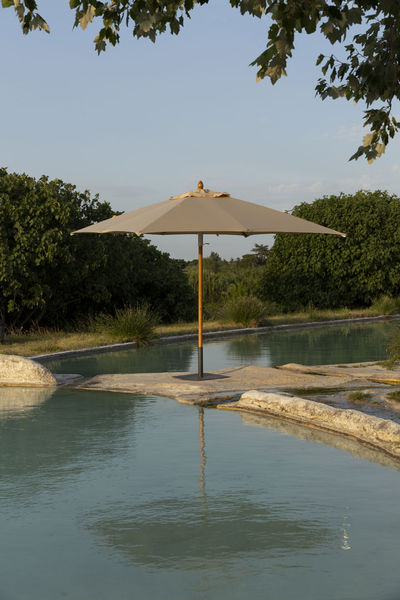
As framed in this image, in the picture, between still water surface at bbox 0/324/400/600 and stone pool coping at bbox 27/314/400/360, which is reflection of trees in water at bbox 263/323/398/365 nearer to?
stone pool coping at bbox 27/314/400/360

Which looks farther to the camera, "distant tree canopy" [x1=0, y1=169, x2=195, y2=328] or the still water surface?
"distant tree canopy" [x1=0, y1=169, x2=195, y2=328]

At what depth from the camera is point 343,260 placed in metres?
31.6

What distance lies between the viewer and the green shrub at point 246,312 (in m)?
21.8

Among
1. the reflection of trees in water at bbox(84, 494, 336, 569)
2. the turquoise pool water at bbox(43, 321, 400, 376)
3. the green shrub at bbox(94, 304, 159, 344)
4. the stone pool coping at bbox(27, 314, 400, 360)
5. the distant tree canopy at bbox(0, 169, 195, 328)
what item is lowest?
the reflection of trees in water at bbox(84, 494, 336, 569)

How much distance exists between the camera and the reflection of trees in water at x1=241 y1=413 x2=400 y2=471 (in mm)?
6379

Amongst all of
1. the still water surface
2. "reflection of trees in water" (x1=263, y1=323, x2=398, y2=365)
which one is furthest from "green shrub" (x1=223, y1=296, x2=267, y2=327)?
the still water surface

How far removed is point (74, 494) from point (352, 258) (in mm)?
27388

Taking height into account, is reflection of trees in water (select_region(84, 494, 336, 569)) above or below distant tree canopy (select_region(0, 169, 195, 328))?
below

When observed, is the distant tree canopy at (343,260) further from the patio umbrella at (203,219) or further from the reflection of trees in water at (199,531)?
the reflection of trees in water at (199,531)

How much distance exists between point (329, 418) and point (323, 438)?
1.43 ft

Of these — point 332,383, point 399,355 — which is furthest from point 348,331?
point 332,383

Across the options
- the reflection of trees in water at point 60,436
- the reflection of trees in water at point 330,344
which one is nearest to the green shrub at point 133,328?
the reflection of trees in water at point 330,344

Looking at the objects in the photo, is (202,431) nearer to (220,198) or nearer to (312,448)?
(312,448)

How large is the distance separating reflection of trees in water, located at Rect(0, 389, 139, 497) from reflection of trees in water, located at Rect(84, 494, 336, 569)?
3.39 feet
